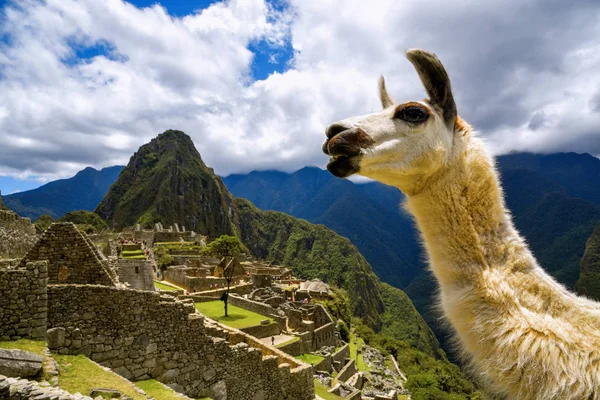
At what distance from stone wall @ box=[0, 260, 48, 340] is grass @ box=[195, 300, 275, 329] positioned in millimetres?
10868

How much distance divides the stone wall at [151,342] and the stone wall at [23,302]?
296 mm

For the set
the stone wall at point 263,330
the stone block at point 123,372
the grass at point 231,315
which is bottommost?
the stone wall at point 263,330

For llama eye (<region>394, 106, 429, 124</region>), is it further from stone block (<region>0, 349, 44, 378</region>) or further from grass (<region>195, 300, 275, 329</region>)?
grass (<region>195, 300, 275, 329</region>)

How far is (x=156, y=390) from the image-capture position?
5.75 m

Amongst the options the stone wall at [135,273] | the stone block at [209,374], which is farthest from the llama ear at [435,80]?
the stone wall at [135,273]

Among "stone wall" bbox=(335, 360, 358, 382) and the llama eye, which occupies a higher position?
the llama eye

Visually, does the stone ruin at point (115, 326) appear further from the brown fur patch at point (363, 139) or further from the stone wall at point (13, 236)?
the brown fur patch at point (363, 139)

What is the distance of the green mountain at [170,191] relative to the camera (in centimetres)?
13862

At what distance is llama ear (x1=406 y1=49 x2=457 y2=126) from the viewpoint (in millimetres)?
2215

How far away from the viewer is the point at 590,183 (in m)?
192

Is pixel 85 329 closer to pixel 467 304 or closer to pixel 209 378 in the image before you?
pixel 209 378

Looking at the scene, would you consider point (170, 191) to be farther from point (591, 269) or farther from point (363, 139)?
point (363, 139)

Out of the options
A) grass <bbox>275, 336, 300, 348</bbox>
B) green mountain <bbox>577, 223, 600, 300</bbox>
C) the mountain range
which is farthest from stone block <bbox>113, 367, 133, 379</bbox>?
the mountain range

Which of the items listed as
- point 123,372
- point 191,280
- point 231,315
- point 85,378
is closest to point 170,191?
point 191,280
